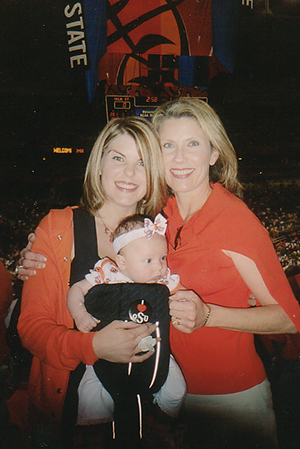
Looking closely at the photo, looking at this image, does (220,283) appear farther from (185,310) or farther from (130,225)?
(130,225)

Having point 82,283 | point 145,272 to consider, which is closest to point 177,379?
point 145,272

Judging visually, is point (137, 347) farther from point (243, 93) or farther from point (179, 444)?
point (243, 93)

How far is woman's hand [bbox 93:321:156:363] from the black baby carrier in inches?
1.2

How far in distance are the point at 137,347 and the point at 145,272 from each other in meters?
0.40

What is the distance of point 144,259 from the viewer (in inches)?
52.1

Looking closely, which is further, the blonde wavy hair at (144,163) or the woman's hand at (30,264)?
the blonde wavy hair at (144,163)

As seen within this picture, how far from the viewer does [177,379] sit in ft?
4.58

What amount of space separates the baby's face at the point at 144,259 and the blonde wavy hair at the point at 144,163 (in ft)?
1.40

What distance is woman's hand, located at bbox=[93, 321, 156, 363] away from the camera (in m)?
1.25

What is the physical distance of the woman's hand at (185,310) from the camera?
1.33 metres

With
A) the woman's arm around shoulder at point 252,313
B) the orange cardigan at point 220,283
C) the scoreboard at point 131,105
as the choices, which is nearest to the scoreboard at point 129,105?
the scoreboard at point 131,105

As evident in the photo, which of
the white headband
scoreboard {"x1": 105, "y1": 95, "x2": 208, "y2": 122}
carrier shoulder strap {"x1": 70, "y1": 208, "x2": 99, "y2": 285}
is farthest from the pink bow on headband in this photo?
scoreboard {"x1": 105, "y1": 95, "x2": 208, "y2": 122}

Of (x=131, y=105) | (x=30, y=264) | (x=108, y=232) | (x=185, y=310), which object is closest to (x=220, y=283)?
(x=185, y=310)

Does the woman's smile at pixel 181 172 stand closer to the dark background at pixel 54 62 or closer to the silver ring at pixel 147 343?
the silver ring at pixel 147 343
